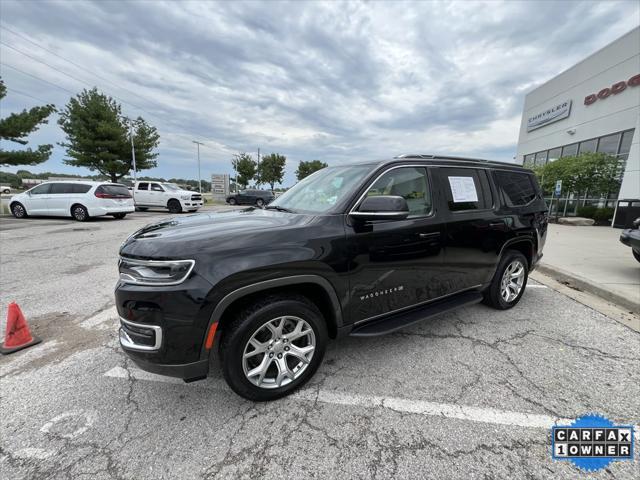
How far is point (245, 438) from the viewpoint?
6.22 ft

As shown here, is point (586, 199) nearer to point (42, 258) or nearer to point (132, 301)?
point (132, 301)

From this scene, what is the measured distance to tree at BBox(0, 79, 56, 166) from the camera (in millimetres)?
14695

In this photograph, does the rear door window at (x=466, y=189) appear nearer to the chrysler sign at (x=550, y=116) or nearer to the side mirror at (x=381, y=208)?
the side mirror at (x=381, y=208)

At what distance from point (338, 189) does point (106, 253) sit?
21.4ft

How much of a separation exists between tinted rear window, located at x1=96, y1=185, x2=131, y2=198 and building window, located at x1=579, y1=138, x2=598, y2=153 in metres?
23.1

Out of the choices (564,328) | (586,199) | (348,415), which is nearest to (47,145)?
(348,415)

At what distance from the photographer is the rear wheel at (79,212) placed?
12195 millimetres

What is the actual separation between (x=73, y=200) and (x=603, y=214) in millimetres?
24004

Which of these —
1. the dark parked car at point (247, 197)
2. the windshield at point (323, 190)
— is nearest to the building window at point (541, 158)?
the dark parked car at point (247, 197)

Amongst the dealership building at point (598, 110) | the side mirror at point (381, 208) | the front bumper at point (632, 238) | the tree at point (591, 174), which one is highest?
the dealership building at point (598, 110)

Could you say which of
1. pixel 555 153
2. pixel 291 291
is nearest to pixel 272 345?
pixel 291 291

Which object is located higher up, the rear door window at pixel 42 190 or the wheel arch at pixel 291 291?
the rear door window at pixel 42 190

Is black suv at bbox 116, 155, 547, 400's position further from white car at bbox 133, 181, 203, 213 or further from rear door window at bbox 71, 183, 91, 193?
white car at bbox 133, 181, 203, 213

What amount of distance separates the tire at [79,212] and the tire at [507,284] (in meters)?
14.7
